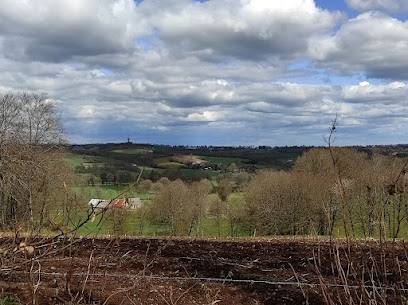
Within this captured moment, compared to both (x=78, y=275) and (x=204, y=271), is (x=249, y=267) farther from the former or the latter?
(x=78, y=275)

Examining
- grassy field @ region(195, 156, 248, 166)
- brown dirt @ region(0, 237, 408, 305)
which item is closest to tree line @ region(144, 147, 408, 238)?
brown dirt @ region(0, 237, 408, 305)

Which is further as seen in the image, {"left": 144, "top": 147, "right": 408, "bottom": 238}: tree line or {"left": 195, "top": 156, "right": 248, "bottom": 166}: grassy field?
{"left": 195, "top": 156, "right": 248, "bottom": 166}: grassy field

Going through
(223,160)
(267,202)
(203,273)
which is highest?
(223,160)

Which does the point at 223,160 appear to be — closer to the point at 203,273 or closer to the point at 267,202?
the point at 267,202

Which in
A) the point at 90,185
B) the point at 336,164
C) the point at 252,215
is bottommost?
the point at 252,215

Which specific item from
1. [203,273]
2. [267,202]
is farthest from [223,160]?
[203,273]

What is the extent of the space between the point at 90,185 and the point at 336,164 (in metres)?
23.7

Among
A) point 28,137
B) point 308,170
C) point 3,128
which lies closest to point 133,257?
point 3,128

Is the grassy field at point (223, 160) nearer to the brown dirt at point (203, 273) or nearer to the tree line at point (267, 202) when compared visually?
the tree line at point (267, 202)

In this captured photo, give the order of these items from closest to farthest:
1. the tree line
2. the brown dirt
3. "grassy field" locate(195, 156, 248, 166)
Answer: the brown dirt < the tree line < "grassy field" locate(195, 156, 248, 166)

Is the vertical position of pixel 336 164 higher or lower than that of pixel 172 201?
higher

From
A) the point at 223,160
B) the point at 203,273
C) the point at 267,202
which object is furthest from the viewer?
the point at 223,160

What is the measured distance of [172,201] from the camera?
3409 cm

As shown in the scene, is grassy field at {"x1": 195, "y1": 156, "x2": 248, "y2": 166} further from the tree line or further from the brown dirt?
the brown dirt
